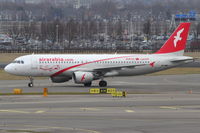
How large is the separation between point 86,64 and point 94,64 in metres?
0.89

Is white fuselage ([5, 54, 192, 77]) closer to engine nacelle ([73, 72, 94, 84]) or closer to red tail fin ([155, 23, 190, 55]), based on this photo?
red tail fin ([155, 23, 190, 55])

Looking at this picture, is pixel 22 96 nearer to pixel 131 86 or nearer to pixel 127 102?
pixel 127 102

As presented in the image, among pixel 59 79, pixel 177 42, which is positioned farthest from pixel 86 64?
pixel 177 42

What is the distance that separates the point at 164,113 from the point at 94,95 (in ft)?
48.3

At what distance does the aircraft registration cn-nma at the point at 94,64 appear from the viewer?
63.6 metres

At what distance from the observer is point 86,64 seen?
64.5 m

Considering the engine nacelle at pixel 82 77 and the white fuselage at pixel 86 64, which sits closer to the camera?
the engine nacelle at pixel 82 77

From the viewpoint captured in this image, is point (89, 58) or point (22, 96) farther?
point (89, 58)

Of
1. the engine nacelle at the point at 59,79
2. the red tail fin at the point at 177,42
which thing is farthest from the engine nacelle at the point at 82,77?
the red tail fin at the point at 177,42

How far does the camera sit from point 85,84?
65.2 meters

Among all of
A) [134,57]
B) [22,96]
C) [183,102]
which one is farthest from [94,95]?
[134,57]

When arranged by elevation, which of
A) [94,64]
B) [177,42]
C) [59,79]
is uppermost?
[177,42]

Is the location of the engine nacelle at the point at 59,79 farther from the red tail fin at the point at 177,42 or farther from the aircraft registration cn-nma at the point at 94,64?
the red tail fin at the point at 177,42

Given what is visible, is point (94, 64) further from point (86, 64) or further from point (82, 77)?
point (82, 77)
